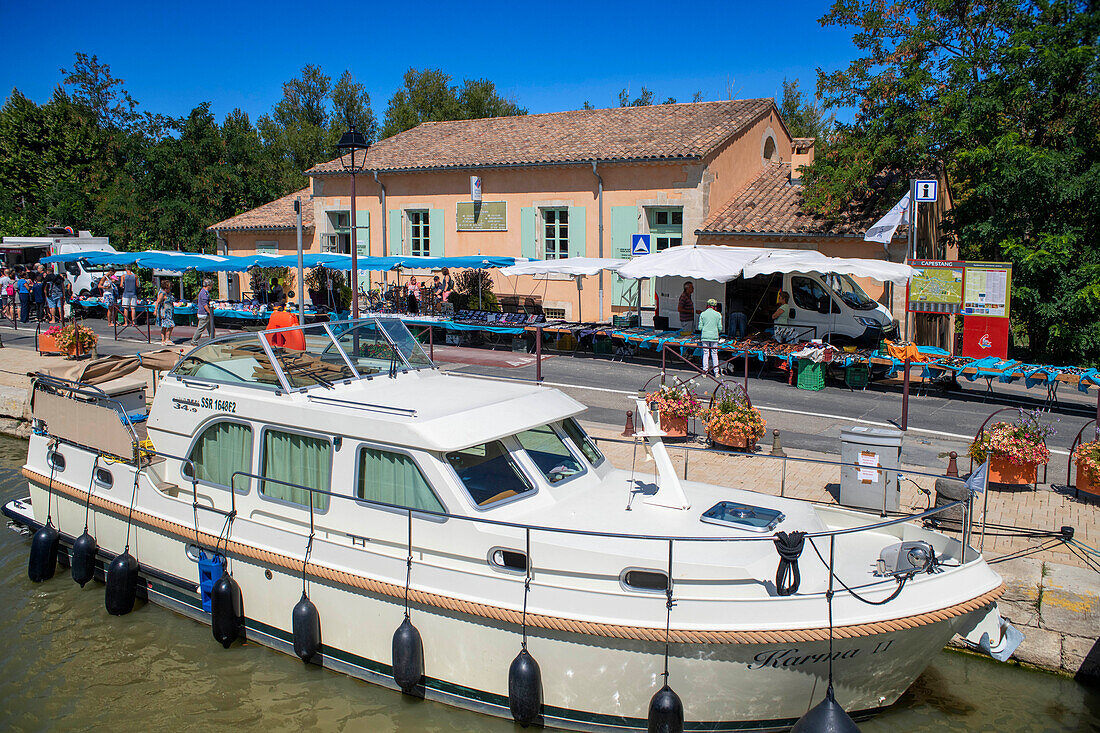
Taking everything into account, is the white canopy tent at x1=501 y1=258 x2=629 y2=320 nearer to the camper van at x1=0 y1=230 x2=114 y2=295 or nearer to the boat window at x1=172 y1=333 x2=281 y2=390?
the boat window at x1=172 y1=333 x2=281 y2=390

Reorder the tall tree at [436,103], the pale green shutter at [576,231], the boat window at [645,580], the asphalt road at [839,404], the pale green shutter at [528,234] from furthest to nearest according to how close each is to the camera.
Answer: the tall tree at [436,103] → the pale green shutter at [528,234] → the pale green shutter at [576,231] → the asphalt road at [839,404] → the boat window at [645,580]

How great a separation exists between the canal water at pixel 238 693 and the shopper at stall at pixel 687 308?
1310 cm

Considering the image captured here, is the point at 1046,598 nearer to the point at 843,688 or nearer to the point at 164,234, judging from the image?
the point at 843,688

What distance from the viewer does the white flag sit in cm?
1862

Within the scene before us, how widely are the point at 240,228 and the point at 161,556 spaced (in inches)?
1031

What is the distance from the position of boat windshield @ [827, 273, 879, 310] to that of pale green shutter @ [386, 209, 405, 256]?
14.9m

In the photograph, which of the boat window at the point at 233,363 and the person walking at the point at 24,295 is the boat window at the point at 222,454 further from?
the person walking at the point at 24,295

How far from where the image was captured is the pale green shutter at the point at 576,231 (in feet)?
81.6

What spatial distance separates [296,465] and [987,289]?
1453 cm

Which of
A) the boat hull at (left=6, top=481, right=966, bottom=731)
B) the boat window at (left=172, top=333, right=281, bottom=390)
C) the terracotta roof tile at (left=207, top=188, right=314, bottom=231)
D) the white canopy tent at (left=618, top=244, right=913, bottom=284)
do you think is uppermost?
the terracotta roof tile at (left=207, top=188, right=314, bottom=231)

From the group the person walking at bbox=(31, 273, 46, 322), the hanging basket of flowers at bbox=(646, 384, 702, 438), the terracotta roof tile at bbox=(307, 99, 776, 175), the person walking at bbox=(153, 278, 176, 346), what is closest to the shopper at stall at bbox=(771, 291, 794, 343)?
the terracotta roof tile at bbox=(307, 99, 776, 175)

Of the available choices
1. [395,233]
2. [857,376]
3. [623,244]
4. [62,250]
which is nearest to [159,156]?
[62,250]

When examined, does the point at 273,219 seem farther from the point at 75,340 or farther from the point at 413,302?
the point at 75,340

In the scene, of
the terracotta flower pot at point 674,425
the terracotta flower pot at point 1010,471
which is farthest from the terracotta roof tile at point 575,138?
the terracotta flower pot at point 1010,471
